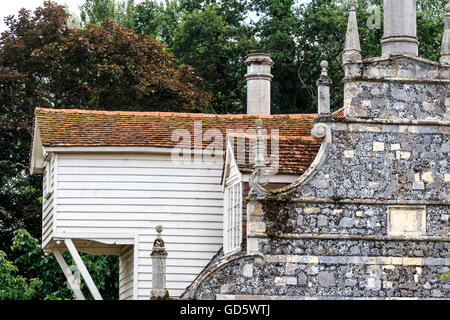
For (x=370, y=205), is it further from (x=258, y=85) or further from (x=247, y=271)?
(x=258, y=85)

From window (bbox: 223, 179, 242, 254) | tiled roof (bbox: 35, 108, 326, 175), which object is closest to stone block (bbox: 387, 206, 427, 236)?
tiled roof (bbox: 35, 108, 326, 175)

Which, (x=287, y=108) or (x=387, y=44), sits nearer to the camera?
(x=387, y=44)

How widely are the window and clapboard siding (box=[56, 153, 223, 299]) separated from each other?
1031 mm

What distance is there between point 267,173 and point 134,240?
15.4ft

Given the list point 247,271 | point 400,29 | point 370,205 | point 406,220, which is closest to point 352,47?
point 400,29

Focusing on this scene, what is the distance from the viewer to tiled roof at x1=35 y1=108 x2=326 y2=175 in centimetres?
3006

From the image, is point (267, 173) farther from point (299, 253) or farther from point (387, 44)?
point (387, 44)

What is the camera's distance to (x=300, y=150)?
1115 inches

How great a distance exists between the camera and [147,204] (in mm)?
Result: 30047

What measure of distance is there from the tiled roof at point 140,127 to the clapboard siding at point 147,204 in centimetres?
41

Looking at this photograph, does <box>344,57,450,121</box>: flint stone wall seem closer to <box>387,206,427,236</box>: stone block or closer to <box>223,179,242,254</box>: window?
<box>387,206,427,236</box>: stone block

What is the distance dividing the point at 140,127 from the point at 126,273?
405 centimetres

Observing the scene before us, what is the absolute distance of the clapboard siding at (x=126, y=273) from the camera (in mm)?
31109
